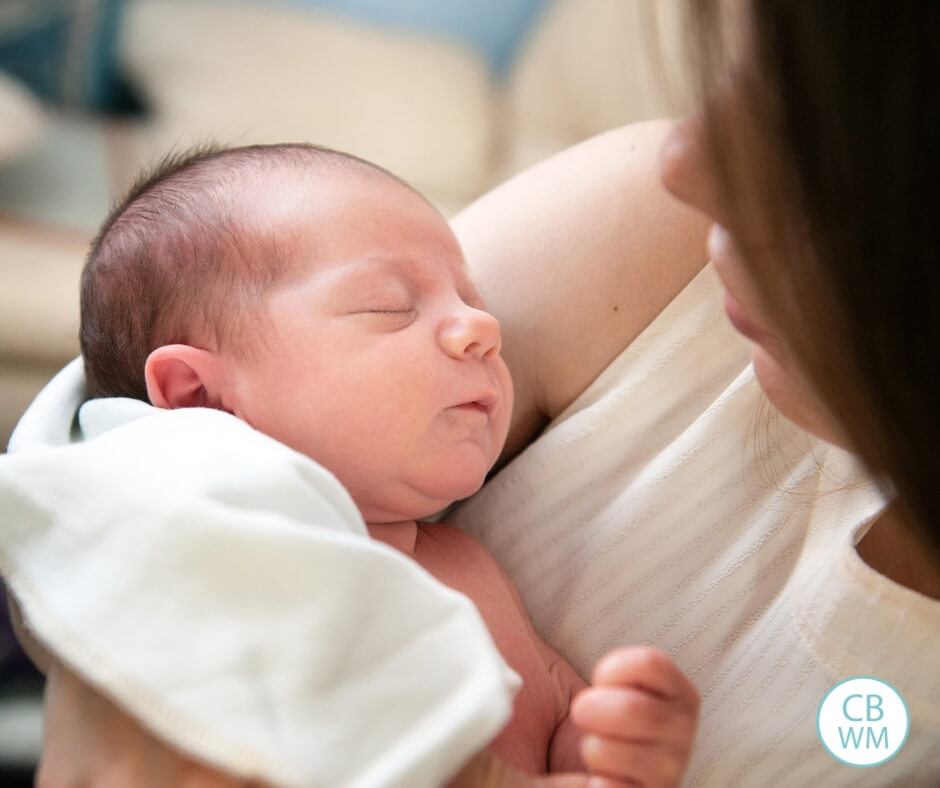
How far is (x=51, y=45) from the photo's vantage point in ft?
8.63

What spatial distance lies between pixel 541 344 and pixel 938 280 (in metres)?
0.42

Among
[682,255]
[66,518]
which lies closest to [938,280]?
[682,255]

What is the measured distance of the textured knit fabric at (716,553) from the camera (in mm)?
688

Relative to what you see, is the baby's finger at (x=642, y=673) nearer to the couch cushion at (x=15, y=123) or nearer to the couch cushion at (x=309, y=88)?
the couch cushion at (x=15, y=123)

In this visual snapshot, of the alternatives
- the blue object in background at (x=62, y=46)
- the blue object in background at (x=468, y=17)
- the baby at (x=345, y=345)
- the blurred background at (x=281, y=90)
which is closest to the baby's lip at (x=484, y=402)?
the baby at (x=345, y=345)

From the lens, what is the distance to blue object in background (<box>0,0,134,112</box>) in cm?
257

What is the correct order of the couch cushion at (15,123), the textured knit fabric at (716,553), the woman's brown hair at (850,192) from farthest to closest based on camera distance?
the couch cushion at (15,123) → the textured knit fabric at (716,553) → the woman's brown hair at (850,192)

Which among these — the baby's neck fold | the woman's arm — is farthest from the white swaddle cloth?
the woman's arm

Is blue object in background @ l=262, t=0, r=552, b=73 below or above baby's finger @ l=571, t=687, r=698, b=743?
below

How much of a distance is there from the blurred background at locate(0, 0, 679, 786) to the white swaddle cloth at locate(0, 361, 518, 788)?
60.4 inches

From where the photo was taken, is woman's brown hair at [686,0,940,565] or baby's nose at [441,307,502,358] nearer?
woman's brown hair at [686,0,940,565]

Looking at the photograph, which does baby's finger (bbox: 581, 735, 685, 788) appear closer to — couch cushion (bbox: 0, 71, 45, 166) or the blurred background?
the blurred background

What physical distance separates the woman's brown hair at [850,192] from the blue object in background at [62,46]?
8.33 feet

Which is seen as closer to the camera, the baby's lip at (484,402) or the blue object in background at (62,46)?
the baby's lip at (484,402)
